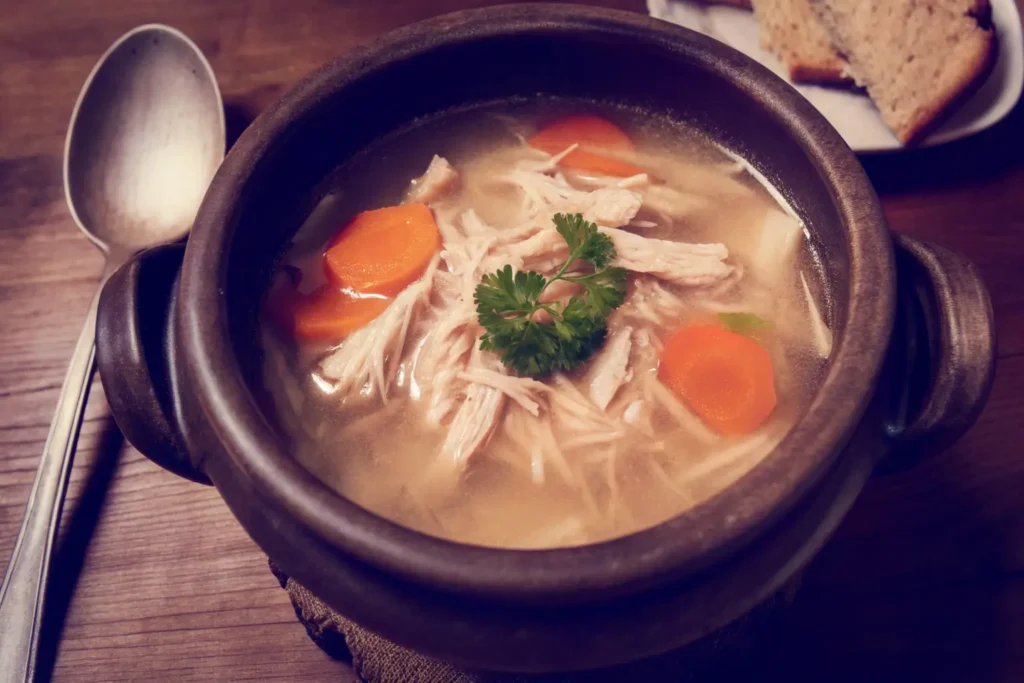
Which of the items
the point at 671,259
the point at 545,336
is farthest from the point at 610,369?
the point at 671,259

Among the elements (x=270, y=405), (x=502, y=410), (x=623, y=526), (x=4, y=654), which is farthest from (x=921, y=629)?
(x=4, y=654)

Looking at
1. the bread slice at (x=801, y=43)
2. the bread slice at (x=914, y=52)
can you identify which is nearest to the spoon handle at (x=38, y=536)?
the bread slice at (x=801, y=43)

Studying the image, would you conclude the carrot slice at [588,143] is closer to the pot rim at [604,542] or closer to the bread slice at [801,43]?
the pot rim at [604,542]

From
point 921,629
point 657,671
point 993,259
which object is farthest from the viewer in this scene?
point 993,259

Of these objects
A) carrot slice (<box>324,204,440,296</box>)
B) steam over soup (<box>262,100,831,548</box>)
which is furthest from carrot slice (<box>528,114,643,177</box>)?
carrot slice (<box>324,204,440,296</box>)

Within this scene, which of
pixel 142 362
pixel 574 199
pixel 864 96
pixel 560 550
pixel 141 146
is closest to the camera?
pixel 560 550

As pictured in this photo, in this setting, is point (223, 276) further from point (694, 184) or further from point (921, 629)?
point (921, 629)

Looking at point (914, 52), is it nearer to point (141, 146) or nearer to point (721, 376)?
point (721, 376)
